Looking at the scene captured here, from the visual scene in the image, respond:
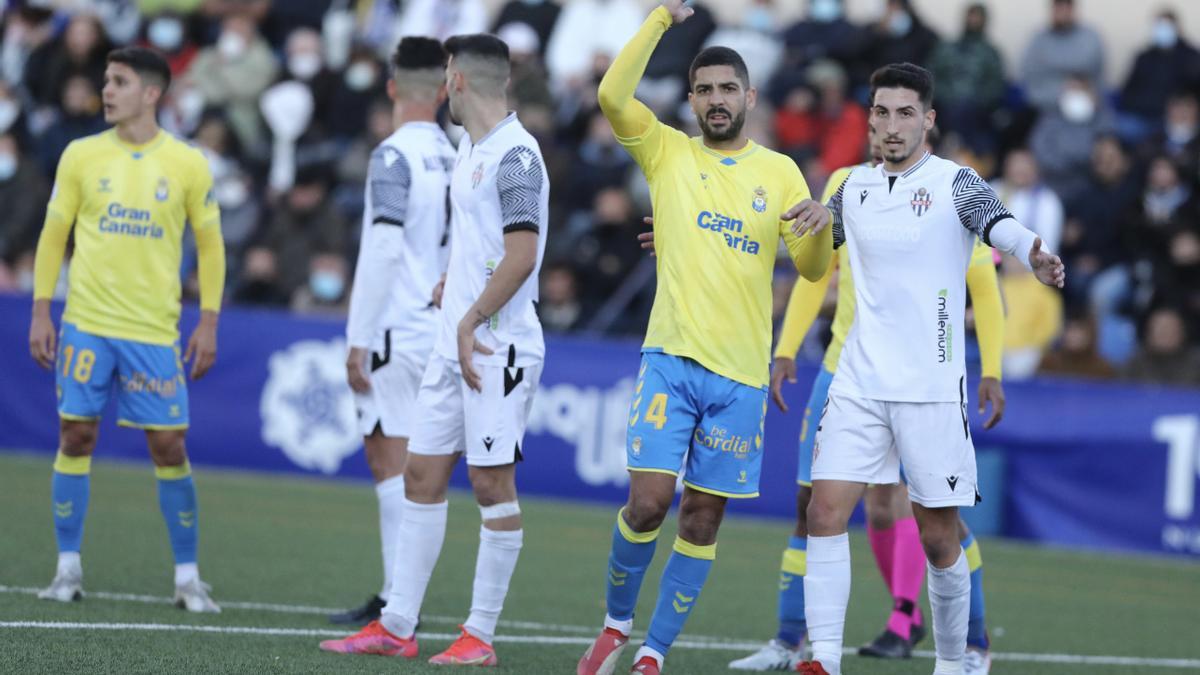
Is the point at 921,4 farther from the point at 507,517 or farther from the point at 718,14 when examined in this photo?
the point at 507,517

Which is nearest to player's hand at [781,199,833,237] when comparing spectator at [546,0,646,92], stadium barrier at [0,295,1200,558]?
stadium barrier at [0,295,1200,558]

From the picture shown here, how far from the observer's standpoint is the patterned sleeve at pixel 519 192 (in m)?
7.33

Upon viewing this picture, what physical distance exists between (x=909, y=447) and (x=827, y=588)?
2.13 feet

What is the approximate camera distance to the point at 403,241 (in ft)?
28.2

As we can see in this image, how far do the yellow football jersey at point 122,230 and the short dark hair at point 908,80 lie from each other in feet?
11.7

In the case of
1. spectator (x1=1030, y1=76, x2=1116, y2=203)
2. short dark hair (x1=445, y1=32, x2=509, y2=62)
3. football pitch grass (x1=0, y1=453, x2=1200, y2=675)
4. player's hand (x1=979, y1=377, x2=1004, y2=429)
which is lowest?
football pitch grass (x1=0, y1=453, x2=1200, y2=675)

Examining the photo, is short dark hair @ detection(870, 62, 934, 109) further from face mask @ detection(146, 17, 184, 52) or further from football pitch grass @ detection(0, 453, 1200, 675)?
face mask @ detection(146, 17, 184, 52)

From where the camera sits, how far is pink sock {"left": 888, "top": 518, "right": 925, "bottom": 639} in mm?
8703

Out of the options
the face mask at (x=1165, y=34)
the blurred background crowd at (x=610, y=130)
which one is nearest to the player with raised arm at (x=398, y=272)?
the blurred background crowd at (x=610, y=130)

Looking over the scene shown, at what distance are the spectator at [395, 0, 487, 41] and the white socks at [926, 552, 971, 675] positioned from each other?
14410 mm

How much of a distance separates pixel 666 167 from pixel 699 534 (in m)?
1.52

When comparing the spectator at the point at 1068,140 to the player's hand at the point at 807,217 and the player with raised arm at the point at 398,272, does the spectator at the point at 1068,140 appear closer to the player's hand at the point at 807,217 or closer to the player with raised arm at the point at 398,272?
the player with raised arm at the point at 398,272

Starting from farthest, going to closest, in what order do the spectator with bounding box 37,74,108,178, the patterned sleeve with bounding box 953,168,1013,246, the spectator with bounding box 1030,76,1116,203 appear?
the spectator with bounding box 37,74,108,178 → the spectator with bounding box 1030,76,1116,203 → the patterned sleeve with bounding box 953,168,1013,246

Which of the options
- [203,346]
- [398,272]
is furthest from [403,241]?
[203,346]
